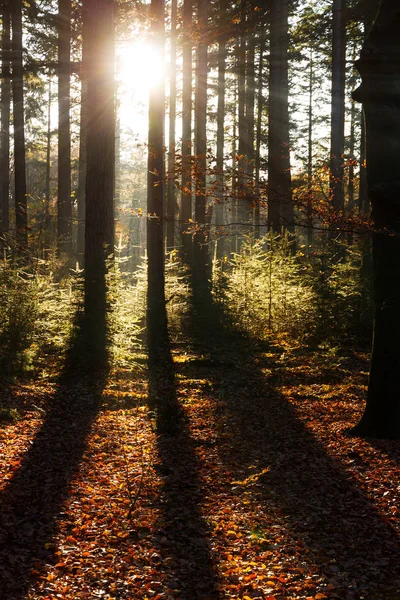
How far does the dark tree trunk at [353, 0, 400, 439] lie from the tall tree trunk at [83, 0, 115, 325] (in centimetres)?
593

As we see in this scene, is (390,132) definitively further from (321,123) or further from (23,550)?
(321,123)

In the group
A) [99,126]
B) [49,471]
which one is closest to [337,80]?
[99,126]

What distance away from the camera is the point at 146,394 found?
29.4 ft

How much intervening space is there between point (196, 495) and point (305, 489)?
42.5 inches

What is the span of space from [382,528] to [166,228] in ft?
68.9

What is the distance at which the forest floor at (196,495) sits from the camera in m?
4.06

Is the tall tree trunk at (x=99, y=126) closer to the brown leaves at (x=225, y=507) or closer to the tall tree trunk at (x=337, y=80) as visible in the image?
the brown leaves at (x=225, y=507)

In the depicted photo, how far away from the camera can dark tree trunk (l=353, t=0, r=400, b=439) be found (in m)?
5.95

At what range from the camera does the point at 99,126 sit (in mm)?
11039

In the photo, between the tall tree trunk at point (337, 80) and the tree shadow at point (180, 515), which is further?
the tall tree trunk at point (337, 80)

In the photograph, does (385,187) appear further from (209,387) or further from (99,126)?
(99,126)

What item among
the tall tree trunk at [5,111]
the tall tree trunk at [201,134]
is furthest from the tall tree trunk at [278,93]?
the tall tree trunk at [5,111]

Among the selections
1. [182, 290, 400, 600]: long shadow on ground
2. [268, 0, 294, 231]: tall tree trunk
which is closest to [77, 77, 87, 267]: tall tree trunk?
[268, 0, 294, 231]: tall tree trunk

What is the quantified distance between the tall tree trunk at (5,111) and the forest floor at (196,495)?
9.41 m
